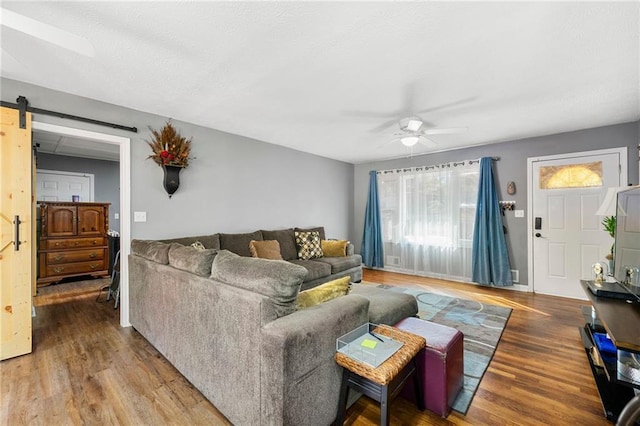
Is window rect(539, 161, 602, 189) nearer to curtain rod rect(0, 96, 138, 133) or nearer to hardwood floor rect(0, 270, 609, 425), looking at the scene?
hardwood floor rect(0, 270, 609, 425)

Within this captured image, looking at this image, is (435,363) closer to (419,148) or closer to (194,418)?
(194,418)

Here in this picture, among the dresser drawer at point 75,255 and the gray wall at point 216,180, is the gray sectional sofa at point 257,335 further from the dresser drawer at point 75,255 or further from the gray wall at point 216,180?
the dresser drawer at point 75,255

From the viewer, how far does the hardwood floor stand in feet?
5.42

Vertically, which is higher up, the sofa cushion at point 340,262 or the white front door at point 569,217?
the white front door at point 569,217

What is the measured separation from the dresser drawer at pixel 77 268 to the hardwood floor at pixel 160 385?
212cm

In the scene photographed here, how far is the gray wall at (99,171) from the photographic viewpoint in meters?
5.37

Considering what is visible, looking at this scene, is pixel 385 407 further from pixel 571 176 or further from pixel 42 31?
pixel 571 176

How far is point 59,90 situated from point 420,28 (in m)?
3.41

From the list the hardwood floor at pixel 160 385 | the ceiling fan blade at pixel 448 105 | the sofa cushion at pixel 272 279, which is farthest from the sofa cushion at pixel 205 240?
the ceiling fan blade at pixel 448 105

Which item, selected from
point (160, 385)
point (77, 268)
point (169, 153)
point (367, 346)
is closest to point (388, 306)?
point (367, 346)

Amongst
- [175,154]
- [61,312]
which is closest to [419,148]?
[175,154]

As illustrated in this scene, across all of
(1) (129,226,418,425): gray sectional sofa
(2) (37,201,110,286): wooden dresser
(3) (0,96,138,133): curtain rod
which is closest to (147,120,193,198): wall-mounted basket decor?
(3) (0,96,138,133): curtain rod

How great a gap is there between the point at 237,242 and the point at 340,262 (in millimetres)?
1629

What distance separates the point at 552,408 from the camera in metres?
1.72
